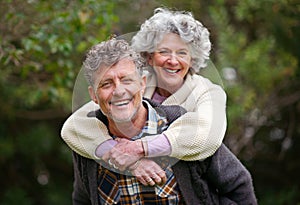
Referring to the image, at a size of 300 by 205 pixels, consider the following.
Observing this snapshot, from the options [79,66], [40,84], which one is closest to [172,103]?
[79,66]

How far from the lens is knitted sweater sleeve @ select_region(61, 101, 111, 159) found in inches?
87.6

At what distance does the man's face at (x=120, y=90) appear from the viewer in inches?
82.1

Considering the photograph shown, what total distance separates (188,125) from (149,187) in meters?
0.25

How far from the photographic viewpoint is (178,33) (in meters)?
2.31

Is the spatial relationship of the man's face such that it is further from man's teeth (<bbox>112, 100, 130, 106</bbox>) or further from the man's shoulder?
the man's shoulder

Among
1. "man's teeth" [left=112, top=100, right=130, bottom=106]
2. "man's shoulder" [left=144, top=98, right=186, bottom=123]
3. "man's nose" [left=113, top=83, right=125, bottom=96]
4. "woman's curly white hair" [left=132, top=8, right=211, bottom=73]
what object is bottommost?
"man's shoulder" [left=144, top=98, right=186, bottom=123]

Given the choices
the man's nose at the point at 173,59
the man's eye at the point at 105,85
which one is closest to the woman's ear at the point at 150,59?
the man's nose at the point at 173,59

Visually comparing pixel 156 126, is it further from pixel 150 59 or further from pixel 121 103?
pixel 150 59

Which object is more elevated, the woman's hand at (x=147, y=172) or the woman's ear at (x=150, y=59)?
the woman's ear at (x=150, y=59)

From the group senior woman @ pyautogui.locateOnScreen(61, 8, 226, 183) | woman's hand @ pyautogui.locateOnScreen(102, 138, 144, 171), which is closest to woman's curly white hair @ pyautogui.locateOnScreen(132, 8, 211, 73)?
senior woman @ pyautogui.locateOnScreen(61, 8, 226, 183)

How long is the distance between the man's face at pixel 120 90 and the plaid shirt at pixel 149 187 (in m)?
0.09

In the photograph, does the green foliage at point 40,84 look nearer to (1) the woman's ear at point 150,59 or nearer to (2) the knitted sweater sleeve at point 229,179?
(1) the woman's ear at point 150,59

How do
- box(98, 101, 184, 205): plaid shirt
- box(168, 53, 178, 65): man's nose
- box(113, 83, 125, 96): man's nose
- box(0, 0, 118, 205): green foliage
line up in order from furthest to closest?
1. box(0, 0, 118, 205): green foliage
2. box(168, 53, 178, 65): man's nose
3. box(98, 101, 184, 205): plaid shirt
4. box(113, 83, 125, 96): man's nose

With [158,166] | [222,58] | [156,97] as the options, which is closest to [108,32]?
[222,58]
